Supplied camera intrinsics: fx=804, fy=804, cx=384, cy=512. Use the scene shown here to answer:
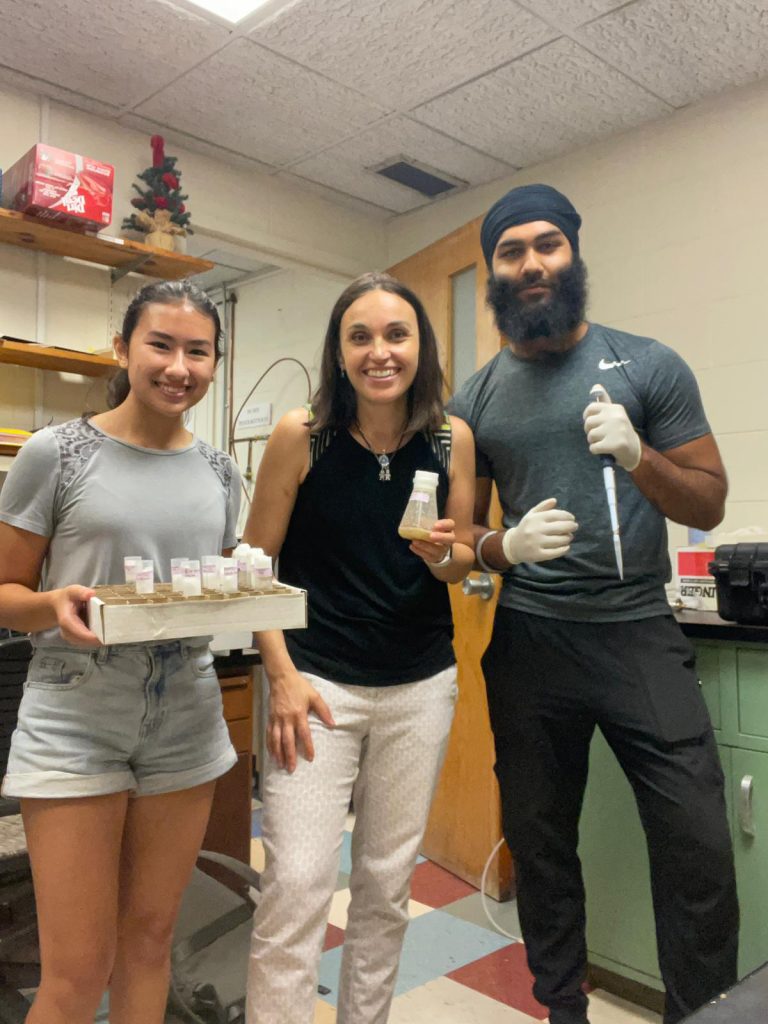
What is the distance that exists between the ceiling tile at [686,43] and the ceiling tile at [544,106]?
7cm

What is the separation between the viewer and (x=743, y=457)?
2.59 metres

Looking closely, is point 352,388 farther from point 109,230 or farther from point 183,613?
point 109,230

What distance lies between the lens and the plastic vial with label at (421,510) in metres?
1.20

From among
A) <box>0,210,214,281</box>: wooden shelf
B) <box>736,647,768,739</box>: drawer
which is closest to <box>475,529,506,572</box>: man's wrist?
<box>736,647,768,739</box>: drawer

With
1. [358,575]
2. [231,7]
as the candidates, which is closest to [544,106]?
[231,7]

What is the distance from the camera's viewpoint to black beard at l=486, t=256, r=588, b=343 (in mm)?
1520

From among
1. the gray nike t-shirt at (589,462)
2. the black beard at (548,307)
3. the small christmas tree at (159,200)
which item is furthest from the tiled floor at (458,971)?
the small christmas tree at (159,200)

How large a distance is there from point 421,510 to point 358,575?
0.56 ft

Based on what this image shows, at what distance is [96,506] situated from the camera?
43.8 inches

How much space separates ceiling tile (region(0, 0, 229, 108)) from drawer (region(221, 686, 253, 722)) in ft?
6.30

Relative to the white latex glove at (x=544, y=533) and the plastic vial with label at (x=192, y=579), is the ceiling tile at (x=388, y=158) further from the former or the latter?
the plastic vial with label at (x=192, y=579)

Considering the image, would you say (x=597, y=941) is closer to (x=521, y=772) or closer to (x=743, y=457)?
(x=521, y=772)

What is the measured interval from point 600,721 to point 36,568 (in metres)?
0.97

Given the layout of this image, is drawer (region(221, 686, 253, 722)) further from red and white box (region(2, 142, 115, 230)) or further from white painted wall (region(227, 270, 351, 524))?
white painted wall (region(227, 270, 351, 524))
